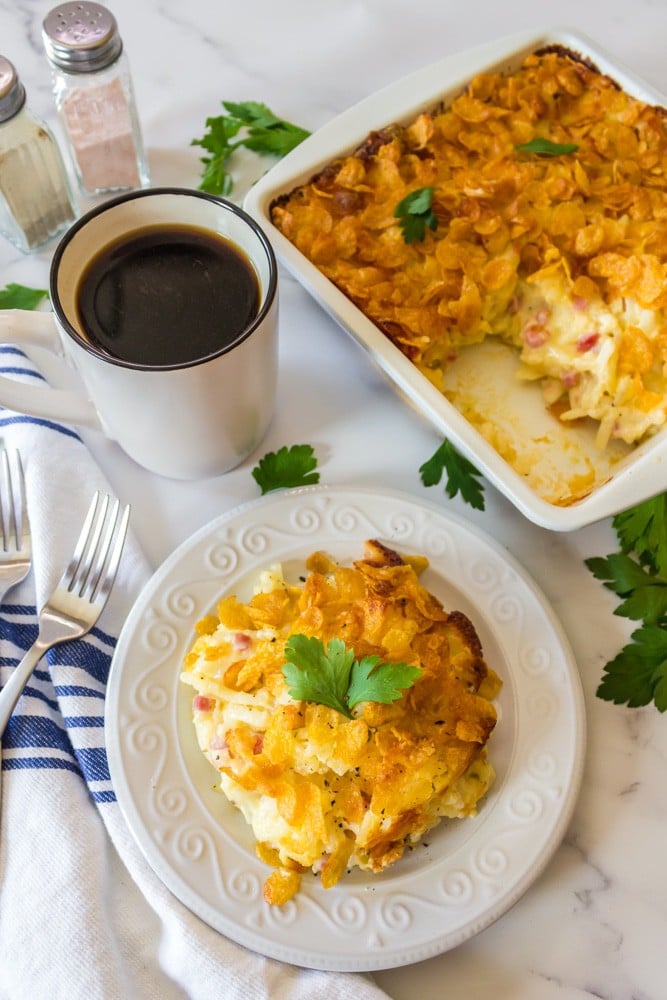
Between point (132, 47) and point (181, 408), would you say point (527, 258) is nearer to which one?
point (181, 408)

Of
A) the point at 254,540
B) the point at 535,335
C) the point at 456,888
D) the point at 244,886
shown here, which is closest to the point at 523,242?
the point at 535,335

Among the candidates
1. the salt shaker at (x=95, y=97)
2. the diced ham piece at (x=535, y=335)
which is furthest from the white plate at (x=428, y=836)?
the salt shaker at (x=95, y=97)

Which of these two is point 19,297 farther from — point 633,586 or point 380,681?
point 633,586

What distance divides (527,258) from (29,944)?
1.75 metres

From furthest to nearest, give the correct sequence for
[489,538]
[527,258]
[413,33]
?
[413,33]
[527,258]
[489,538]

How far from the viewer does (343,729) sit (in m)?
1.66

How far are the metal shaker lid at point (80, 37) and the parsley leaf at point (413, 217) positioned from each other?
723 mm

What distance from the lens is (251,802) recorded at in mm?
1708

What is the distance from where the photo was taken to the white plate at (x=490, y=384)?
1886 millimetres

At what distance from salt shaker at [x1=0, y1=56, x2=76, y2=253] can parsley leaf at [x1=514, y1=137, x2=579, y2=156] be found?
1096 mm

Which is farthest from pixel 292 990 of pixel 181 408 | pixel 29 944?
pixel 181 408

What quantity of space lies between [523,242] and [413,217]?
267 mm

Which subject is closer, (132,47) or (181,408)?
(181,408)

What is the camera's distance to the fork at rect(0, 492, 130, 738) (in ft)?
6.17
